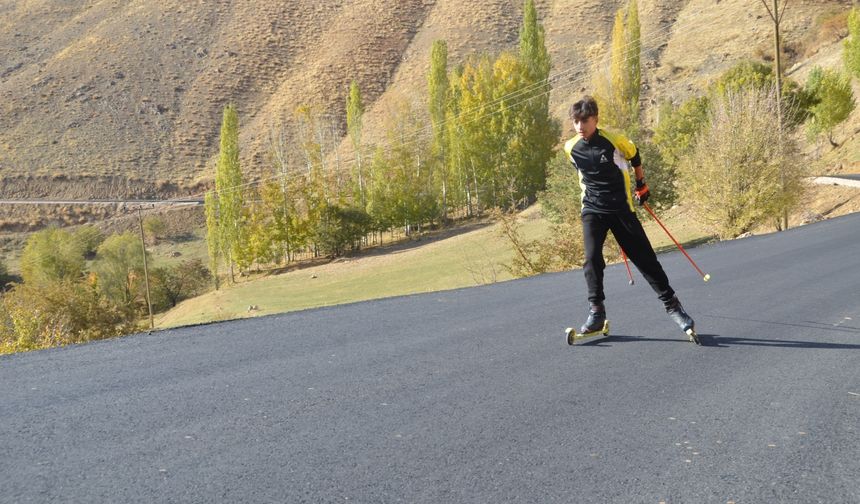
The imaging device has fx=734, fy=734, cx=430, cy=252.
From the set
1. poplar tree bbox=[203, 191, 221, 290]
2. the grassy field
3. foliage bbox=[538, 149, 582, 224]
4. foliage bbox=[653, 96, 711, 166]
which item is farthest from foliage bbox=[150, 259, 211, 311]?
foliage bbox=[653, 96, 711, 166]

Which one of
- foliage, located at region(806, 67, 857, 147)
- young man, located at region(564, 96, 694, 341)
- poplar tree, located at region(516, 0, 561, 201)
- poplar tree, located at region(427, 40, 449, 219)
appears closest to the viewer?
young man, located at region(564, 96, 694, 341)

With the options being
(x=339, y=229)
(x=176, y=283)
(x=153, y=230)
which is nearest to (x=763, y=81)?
(x=339, y=229)

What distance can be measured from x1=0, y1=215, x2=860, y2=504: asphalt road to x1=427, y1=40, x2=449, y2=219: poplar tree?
60.7m

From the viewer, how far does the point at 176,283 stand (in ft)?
205

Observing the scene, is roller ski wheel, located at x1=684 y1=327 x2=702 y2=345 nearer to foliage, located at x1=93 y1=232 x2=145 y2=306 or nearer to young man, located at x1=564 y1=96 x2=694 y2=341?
young man, located at x1=564 y1=96 x2=694 y2=341

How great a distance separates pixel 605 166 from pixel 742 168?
20.3 m

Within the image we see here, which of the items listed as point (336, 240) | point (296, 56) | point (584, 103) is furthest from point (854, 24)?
point (296, 56)

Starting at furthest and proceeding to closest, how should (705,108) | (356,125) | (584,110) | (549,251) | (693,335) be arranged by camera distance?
1. (356,125)
2. (705,108)
3. (549,251)
4. (693,335)
5. (584,110)

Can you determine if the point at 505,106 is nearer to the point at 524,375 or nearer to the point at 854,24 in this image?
the point at 854,24

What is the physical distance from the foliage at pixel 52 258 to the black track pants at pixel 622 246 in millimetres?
61416

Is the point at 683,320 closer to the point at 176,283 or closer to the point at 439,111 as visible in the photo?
the point at 176,283

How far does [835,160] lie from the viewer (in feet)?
156

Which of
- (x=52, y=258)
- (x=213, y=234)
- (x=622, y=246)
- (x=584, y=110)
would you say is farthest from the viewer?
(x=52, y=258)

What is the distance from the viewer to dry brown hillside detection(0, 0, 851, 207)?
8488cm
